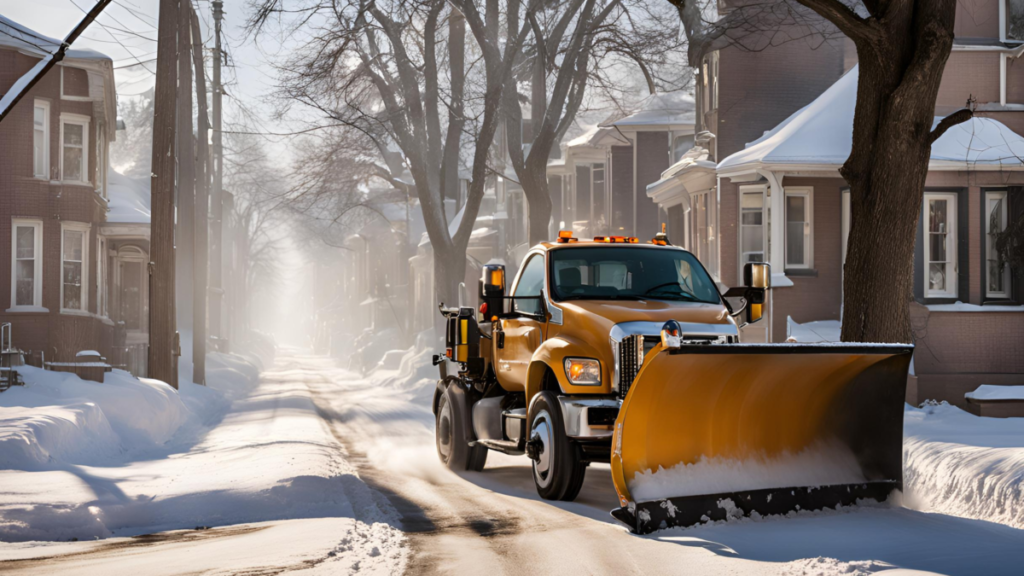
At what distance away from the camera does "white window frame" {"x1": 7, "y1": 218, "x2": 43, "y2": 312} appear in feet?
89.6

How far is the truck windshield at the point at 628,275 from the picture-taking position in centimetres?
1054

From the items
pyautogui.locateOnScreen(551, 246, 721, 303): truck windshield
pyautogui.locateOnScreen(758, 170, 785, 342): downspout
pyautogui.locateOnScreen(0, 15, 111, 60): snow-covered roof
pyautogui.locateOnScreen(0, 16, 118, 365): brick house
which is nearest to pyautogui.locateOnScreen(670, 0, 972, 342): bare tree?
pyautogui.locateOnScreen(551, 246, 721, 303): truck windshield

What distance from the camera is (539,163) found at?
82.4ft

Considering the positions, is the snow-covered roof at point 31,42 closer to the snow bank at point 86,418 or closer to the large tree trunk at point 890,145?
the snow bank at point 86,418

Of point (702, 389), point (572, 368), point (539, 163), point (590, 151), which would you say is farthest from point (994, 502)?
point (590, 151)

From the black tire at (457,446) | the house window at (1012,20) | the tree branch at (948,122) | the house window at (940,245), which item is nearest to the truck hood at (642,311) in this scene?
the black tire at (457,446)

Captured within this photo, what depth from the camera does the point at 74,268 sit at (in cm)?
2881

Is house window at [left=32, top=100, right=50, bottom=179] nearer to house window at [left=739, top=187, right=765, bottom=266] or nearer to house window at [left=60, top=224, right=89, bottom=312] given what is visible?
house window at [left=60, top=224, right=89, bottom=312]

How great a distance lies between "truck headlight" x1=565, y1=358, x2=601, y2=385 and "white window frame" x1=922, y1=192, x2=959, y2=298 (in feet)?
46.0

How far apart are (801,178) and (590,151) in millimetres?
19475

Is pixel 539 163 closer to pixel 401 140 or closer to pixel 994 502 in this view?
pixel 401 140

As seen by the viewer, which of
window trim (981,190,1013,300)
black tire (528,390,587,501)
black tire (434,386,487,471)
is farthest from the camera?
window trim (981,190,1013,300)

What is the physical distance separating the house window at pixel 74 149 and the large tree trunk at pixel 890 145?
22.1 m

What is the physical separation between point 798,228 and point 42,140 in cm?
1914
